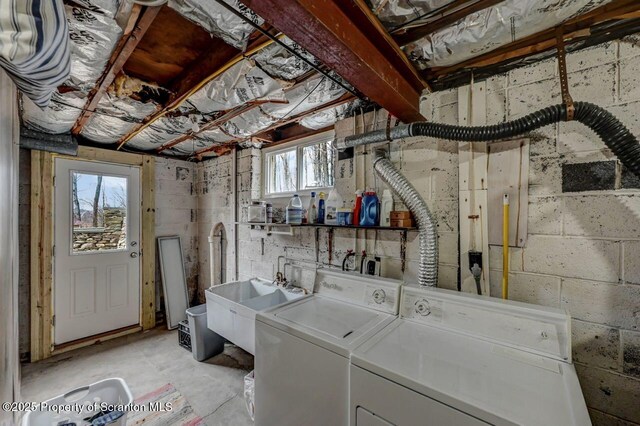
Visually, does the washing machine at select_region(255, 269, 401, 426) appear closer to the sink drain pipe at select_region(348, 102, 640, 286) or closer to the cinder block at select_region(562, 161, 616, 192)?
the sink drain pipe at select_region(348, 102, 640, 286)

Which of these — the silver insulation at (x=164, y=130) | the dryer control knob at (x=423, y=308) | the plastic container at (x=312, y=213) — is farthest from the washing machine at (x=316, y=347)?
the silver insulation at (x=164, y=130)

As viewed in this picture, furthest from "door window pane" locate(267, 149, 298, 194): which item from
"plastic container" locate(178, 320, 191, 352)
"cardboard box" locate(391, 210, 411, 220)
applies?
"plastic container" locate(178, 320, 191, 352)

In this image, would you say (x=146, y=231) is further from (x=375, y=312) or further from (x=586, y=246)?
(x=586, y=246)

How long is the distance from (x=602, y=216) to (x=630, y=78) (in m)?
0.62

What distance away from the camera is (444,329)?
51.0 inches

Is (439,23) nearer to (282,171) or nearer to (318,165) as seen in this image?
(318,165)

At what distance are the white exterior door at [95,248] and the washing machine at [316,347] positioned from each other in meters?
2.58

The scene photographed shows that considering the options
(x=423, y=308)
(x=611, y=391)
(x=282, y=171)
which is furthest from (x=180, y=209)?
(x=611, y=391)

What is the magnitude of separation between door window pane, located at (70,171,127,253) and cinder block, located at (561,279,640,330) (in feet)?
13.4

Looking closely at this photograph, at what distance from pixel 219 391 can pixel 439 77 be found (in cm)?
287

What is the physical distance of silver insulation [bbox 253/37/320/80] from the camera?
1332 mm

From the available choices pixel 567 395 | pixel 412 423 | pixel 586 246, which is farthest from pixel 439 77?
pixel 412 423

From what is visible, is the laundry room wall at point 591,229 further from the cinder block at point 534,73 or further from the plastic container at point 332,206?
the plastic container at point 332,206

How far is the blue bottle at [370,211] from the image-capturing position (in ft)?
5.85
